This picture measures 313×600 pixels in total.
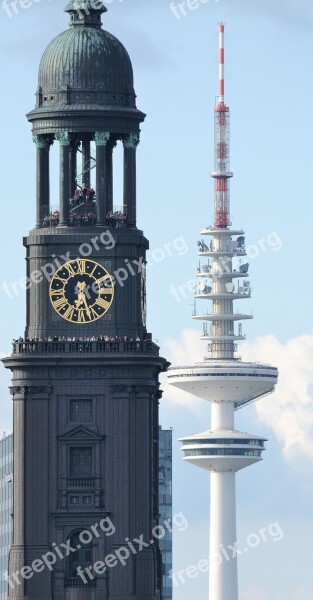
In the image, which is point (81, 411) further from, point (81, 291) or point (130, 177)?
point (130, 177)

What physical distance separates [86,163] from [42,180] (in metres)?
2.87

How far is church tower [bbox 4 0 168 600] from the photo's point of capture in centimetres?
17238

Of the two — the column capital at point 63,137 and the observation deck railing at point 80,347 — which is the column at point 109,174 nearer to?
the column capital at point 63,137

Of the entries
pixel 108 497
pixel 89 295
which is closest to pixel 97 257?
pixel 89 295

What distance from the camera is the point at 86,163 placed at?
17750cm

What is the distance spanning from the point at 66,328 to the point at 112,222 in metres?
6.59

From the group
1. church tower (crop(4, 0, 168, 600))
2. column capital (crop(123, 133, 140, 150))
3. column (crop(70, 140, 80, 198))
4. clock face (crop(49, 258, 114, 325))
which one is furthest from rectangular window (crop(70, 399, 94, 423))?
column capital (crop(123, 133, 140, 150))

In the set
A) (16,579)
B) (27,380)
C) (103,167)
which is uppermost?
(103,167)

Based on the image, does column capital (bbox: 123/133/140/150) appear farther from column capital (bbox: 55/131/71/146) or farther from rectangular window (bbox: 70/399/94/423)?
rectangular window (bbox: 70/399/94/423)

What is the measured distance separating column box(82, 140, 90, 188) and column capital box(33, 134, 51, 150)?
2135 mm

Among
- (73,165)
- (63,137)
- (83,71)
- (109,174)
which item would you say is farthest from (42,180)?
(83,71)

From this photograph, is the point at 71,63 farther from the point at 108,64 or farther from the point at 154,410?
the point at 154,410

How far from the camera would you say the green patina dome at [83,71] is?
175750mm

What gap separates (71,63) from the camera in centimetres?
17575
